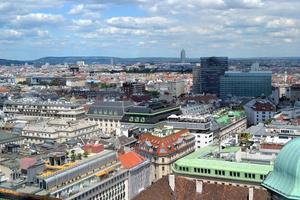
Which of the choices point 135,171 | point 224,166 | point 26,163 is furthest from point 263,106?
point 26,163

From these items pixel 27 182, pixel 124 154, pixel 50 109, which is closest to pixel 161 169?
pixel 124 154

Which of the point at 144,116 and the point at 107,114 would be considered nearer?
the point at 144,116

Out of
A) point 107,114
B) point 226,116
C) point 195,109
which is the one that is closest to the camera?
point 226,116

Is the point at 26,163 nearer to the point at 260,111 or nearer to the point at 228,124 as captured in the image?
the point at 228,124

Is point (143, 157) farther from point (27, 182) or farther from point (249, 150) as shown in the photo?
point (27, 182)

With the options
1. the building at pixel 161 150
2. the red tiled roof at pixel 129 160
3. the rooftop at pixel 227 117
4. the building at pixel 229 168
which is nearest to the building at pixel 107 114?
the rooftop at pixel 227 117

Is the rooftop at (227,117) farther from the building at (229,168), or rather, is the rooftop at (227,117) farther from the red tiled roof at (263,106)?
the building at (229,168)
